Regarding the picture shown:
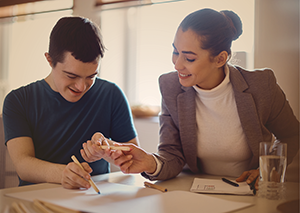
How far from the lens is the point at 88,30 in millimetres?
750

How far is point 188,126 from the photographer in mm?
735

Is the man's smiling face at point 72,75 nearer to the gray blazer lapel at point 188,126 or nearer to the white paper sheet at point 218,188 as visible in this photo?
the gray blazer lapel at point 188,126

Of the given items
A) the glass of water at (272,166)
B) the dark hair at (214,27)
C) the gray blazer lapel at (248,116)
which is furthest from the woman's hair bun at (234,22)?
the glass of water at (272,166)

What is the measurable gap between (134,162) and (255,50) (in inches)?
16.4

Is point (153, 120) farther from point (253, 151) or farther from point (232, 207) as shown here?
point (232, 207)

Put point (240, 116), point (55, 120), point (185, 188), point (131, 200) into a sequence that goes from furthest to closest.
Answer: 1. point (55, 120)
2. point (240, 116)
3. point (185, 188)
4. point (131, 200)

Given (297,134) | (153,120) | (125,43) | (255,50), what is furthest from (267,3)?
(153,120)

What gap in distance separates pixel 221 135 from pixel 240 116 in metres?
A: 0.08

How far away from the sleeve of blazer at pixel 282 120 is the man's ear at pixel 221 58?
0.41 ft

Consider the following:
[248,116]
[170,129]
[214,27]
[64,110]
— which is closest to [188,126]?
[170,129]

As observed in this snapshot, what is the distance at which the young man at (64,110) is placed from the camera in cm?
72

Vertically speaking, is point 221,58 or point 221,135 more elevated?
point 221,58

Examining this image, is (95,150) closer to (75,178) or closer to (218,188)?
(75,178)

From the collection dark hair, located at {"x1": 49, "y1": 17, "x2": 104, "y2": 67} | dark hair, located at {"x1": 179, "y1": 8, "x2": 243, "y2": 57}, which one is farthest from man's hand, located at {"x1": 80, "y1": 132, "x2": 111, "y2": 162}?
dark hair, located at {"x1": 179, "y1": 8, "x2": 243, "y2": 57}
